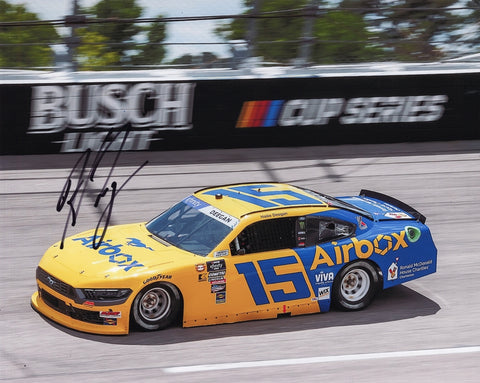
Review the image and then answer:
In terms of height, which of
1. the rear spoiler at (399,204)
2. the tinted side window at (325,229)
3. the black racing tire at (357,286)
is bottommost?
the black racing tire at (357,286)

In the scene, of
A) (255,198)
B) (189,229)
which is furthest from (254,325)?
(255,198)

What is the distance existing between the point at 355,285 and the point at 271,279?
1080 millimetres

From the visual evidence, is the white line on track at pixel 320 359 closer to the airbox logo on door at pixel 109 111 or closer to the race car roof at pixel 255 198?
the race car roof at pixel 255 198

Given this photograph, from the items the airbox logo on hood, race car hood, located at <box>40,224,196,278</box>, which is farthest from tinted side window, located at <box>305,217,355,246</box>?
the airbox logo on hood

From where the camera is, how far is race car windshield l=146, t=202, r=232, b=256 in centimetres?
786

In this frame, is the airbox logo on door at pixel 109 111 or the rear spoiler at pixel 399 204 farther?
the airbox logo on door at pixel 109 111

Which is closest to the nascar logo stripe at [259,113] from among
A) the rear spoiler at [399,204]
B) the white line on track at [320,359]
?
the rear spoiler at [399,204]

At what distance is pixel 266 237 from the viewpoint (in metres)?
7.95

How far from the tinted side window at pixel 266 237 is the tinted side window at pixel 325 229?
188mm

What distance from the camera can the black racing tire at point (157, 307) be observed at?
7375 millimetres

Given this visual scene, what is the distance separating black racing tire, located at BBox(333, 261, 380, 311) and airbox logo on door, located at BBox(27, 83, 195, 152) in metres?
7.40

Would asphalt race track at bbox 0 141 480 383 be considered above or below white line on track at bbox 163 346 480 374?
below
